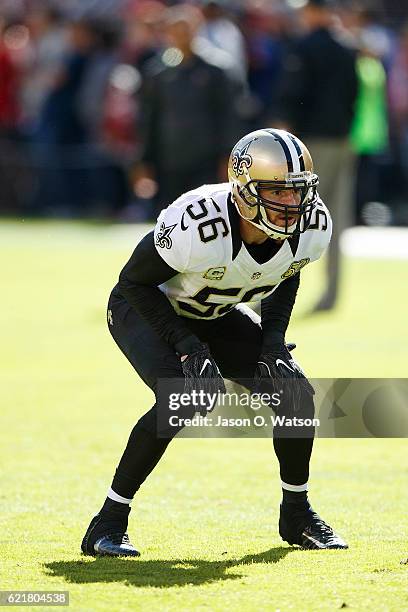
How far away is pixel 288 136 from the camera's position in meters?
5.63

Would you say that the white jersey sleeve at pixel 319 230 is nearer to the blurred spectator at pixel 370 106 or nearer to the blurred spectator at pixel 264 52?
the blurred spectator at pixel 370 106

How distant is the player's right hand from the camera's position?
535cm

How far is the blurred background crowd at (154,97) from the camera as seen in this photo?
42.9 ft

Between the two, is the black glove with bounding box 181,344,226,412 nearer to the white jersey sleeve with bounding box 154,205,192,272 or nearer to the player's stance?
the player's stance

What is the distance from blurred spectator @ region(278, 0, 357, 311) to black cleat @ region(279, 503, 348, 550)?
623 centimetres

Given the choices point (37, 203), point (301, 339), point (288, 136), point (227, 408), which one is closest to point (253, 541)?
point (227, 408)

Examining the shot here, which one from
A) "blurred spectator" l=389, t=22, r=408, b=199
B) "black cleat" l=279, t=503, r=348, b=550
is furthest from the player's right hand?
"blurred spectator" l=389, t=22, r=408, b=199

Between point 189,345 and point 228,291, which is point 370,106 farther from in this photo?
point 189,345

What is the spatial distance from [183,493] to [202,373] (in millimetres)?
1399

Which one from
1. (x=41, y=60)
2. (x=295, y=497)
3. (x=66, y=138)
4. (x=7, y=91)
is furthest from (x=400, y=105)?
(x=295, y=497)

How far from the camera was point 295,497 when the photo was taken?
5742 mm

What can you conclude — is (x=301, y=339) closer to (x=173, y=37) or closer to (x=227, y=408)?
(x=173, y=37)

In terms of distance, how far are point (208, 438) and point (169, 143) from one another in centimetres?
579

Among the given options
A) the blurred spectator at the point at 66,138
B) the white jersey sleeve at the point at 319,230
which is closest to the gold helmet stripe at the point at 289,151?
the white jersey sleeve at the point at 319,230
